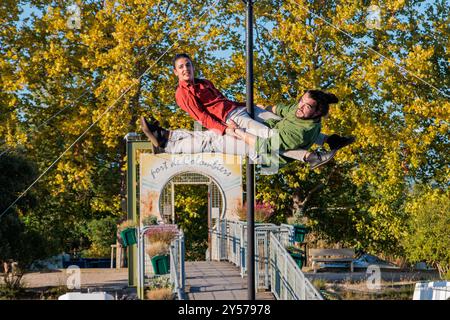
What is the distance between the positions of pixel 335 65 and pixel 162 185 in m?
7.71

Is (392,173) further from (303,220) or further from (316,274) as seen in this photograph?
(303,220)

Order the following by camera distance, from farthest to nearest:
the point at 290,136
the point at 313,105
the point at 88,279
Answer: the point at 88,279, the point at 290,136, the point at 313,105

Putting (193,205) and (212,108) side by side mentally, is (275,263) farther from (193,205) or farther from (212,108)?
(193,205)

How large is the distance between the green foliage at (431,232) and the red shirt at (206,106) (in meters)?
11.1

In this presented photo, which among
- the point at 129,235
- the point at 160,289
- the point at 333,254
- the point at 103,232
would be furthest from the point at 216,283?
the point at 103,232

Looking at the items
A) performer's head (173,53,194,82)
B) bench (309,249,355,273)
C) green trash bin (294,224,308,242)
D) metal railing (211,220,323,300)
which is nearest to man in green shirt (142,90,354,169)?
performer's head (173,53,194,82)

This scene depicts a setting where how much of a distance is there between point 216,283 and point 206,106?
4.16 metres

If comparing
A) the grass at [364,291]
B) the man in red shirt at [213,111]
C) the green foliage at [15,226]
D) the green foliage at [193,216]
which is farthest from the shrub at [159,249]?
the green foliage at [193,216]

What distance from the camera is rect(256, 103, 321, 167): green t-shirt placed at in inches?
434

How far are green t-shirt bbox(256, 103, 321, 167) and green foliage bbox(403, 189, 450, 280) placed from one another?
11.0 m

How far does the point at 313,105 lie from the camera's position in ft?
35.5
